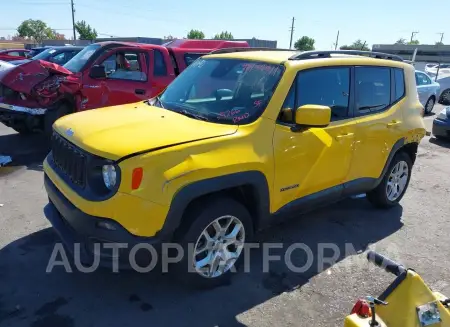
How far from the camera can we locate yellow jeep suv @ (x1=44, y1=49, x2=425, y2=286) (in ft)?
8.83

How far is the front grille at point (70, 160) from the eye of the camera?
292 centimetres

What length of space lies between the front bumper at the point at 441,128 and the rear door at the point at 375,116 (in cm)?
539

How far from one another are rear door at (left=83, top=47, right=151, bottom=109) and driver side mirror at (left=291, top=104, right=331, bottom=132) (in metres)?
4.50

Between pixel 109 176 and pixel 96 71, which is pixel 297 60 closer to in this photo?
pixel 109 176

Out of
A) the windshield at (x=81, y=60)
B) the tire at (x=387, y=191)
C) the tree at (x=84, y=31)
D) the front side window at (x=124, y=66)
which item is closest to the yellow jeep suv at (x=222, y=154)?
the tire at (x=387, y=191)

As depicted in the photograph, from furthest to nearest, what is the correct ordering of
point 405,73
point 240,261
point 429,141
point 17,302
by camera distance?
point 429,141 < point 405,73 < point 240,261 < point 17,302

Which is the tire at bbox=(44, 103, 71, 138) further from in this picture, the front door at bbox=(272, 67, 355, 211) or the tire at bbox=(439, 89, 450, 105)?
the tire at bbox=(439, 89, 450, 105)

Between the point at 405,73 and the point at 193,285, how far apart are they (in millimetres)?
3601

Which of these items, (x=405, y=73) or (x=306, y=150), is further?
(x=405, y=73)

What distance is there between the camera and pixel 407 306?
215 cm

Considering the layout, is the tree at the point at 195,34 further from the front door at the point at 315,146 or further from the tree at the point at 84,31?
the front door at the point at 315,146

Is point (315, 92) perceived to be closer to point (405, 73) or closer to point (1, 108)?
point (405, 73)

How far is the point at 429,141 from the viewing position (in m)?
9.60

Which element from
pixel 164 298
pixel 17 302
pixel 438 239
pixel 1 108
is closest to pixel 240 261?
pixel 164 298
